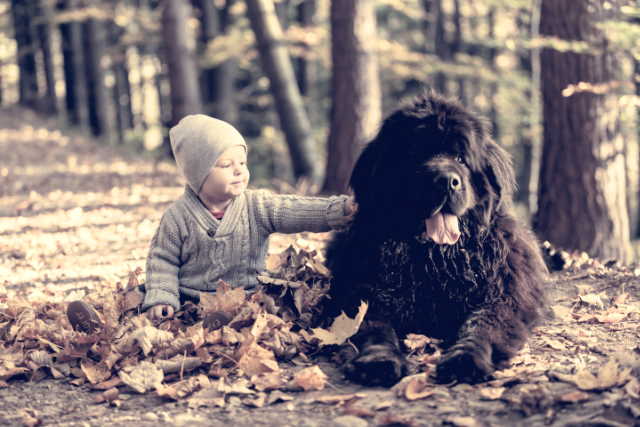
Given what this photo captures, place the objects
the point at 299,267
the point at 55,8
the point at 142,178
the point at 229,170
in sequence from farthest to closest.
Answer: the point at 55,8
the point at 142,178
the point at 299,267
the point at 229,170

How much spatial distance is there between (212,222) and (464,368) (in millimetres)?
1792

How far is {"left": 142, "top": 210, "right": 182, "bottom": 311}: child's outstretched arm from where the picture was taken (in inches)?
162

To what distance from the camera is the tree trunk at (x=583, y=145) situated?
6387 mm

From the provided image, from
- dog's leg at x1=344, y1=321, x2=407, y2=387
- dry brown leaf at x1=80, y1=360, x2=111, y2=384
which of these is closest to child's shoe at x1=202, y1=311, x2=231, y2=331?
dry brown leaf at x1=80, y1=360, x2=111, y2=384

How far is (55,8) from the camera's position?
72.5 ft

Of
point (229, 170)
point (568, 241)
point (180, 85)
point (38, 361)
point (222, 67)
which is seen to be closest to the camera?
point (38, 361)

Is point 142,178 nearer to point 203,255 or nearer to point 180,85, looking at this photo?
point 180,85

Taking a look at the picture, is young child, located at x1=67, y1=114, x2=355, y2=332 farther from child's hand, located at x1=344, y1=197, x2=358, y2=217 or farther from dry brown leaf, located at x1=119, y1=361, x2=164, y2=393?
dry brown leaf, located at x1=119, y1=361, x2=164, y2=393

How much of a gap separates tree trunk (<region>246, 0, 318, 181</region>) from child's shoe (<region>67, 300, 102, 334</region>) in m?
7.97

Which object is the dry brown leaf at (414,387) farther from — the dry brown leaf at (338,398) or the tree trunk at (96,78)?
the tree trunk at (96,78)

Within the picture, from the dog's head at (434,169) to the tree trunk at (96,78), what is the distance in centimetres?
1716

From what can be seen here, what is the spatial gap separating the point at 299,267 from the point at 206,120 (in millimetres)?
1192

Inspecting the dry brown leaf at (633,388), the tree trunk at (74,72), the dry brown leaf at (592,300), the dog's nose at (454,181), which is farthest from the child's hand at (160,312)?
the tree trunk at (74,72)

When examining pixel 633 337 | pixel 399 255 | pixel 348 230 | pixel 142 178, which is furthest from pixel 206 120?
pixel 142 178
